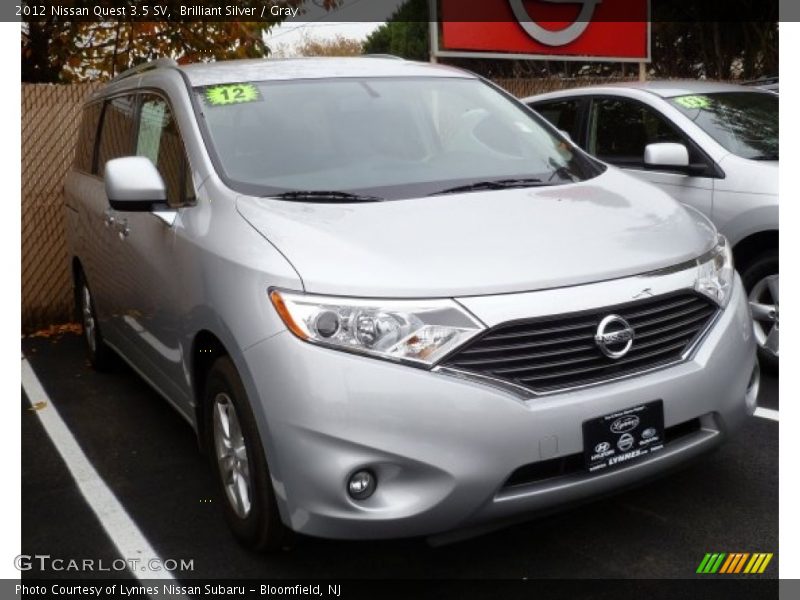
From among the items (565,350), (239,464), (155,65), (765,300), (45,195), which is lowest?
(239,464)

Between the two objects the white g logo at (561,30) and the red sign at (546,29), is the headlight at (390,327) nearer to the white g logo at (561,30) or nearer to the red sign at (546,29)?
the red sign at (546,29)

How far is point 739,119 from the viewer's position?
5.46 m

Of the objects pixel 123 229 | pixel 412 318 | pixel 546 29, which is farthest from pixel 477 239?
pixel 546 29

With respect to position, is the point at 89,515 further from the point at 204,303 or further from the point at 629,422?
the point at 629,422

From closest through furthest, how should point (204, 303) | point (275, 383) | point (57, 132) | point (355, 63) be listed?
point (275, 383) → point (204, 303) → point (355, 63) → point (57, 132)

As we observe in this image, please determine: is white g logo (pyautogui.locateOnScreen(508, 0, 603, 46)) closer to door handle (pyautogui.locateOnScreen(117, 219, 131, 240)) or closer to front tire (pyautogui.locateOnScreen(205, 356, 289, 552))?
door handle (pyautogui.locateOnScreen(117, 219, 131, 240))

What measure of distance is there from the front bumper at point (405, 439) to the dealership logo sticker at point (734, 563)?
1.73 feet

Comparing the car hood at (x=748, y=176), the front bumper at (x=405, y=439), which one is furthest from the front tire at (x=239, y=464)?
the car hood at (x=748, y=176)

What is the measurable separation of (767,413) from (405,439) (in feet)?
8.26

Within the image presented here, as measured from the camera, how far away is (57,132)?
732 cm

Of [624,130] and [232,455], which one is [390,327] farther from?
[624,130]

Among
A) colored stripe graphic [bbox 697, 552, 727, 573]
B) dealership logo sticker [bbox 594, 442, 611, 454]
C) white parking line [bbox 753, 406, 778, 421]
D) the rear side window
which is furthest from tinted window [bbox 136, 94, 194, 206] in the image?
white parking line [bbox 753, 406, 778, 421]

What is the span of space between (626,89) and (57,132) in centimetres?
450

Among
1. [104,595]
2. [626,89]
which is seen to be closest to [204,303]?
[104,595]
